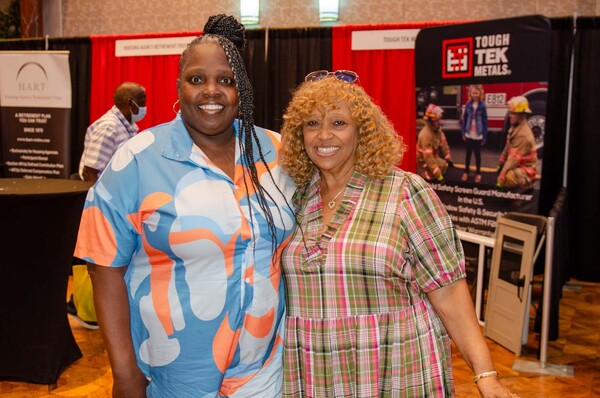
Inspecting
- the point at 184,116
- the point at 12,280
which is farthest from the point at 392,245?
the point at 12,280

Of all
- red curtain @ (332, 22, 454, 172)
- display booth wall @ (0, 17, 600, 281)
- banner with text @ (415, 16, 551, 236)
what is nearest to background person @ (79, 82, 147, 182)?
display booth wall @ (0, 17, 600, 281)

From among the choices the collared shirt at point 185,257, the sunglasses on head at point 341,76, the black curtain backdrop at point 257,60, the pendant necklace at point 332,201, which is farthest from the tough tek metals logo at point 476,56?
the collared shirt at point 185,257

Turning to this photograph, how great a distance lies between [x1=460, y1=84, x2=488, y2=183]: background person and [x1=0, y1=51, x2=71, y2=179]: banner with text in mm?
4203

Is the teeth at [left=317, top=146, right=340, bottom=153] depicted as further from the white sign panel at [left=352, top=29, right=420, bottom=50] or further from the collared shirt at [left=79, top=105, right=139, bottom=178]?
the white sign panel at [left=352, top=29, right=420, bottom=50]

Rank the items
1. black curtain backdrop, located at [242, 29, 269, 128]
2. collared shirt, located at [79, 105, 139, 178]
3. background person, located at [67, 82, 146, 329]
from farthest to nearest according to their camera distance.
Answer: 1. black curtain backdrop, located at [242, 29, 269, 128]
2. collared shirt, located at [79, 105, 139, 178]
3. background person, located at [67, 82, 146, 329]

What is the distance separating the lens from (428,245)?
1.83m

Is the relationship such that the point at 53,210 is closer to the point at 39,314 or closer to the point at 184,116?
the point at 39,314

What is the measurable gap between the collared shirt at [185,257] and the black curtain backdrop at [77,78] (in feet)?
20.0

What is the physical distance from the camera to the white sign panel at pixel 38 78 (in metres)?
7.11

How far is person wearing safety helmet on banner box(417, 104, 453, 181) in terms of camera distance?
5.04 m

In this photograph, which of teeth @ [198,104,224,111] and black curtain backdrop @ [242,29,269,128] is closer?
teeth @ [198,104,224,111]

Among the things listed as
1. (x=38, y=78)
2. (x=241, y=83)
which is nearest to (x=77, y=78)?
(x=38, y=78)

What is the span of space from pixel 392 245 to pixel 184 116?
0.62m

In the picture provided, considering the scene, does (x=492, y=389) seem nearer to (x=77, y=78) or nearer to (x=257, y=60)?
(x=257, y=60)
